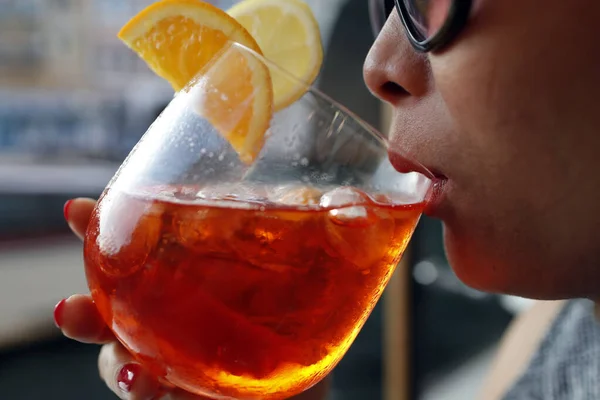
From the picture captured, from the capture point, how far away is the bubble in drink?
0.56 metres

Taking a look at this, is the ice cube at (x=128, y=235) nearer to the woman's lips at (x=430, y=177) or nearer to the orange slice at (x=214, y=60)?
the orange slice at (x=214, y=60)

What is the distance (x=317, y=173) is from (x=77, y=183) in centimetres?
193

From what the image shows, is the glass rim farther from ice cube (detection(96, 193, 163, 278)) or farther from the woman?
ice cube (detection(96, 193, 163, 278))

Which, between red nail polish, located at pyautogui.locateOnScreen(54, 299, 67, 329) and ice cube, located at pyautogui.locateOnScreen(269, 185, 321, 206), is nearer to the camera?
ice cube, located at pyautogui.locateOnScreen(269, 185, 321, 206)

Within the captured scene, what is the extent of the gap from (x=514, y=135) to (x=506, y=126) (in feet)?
0.04

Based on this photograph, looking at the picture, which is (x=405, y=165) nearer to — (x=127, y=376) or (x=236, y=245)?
(x=236, y=245)

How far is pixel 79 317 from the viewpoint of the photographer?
0.80m

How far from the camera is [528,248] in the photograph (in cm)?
61

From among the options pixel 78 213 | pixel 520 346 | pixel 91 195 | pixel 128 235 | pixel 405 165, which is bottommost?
pixel 91 195

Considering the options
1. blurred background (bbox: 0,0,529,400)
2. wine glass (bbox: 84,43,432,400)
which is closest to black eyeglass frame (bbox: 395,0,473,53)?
wine glass (bbox: 84,43,432,400)

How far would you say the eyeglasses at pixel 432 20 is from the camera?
0.57 metres

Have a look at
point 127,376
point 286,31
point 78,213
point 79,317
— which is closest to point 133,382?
point 127,376

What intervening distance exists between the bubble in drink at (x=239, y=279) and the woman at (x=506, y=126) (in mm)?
87

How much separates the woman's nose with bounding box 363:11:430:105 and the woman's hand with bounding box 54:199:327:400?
41 cm
